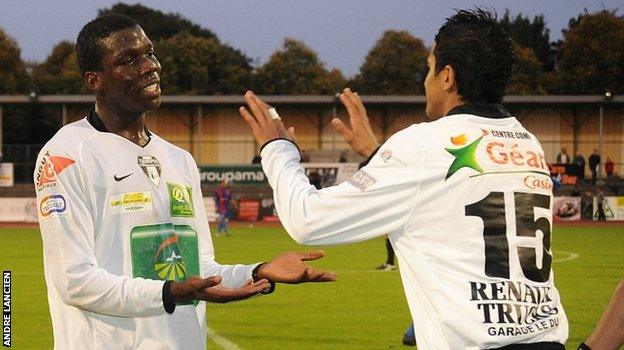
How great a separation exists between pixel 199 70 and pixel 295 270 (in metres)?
87.4

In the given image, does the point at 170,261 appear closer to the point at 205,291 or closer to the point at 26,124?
the point at 205,291

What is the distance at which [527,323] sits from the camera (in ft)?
14.6

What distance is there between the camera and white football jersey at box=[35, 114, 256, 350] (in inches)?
187

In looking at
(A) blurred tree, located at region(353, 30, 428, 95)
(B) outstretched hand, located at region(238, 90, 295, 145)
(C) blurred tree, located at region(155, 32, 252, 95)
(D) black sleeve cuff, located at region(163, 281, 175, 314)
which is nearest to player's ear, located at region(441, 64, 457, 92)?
(B) outstretched hand, located at region(238, 90, 295, 145)

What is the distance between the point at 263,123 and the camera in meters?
4.84

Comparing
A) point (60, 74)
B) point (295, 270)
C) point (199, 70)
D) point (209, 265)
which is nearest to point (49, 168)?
point (209, 265)

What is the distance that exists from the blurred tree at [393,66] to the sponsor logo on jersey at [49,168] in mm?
94306

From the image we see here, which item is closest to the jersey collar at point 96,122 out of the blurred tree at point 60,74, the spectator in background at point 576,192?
the spectator in background at point 576,192

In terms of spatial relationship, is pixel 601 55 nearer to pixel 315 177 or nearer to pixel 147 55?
pixel 315 177

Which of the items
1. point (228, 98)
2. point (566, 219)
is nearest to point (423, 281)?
point (566, 219)

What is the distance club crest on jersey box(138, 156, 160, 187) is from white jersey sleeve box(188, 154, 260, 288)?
30 cm

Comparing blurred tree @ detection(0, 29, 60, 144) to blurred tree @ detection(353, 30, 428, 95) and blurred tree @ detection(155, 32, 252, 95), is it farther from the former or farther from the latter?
blurred tree @ detection(353, 30, 428, 95)

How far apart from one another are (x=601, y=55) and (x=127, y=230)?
83195 mm

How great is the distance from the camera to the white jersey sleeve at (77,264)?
15.5 feet
